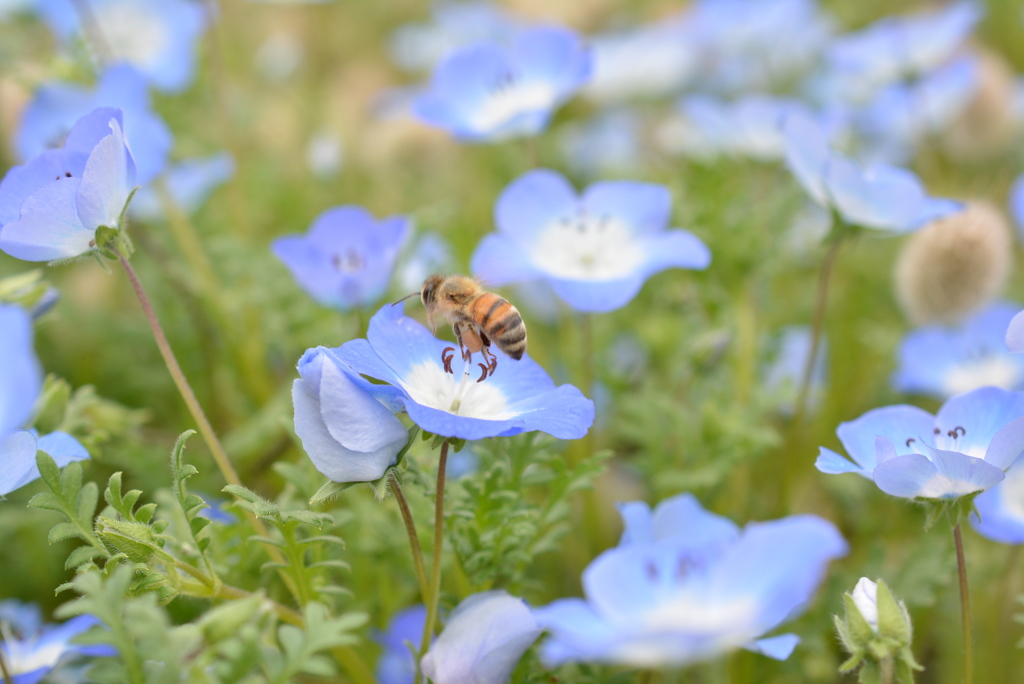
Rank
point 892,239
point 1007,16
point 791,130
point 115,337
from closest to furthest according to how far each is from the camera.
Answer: point 791,130 < point 115,337 < point 892,239 < point 1007,16

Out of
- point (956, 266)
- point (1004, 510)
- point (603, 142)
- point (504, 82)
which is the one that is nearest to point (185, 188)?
point (504, 82)

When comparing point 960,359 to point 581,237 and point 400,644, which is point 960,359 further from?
point 400,644

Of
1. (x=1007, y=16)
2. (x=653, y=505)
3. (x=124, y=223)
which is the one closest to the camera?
(x=124, y=223)

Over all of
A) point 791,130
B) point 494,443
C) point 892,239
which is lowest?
point 892,239

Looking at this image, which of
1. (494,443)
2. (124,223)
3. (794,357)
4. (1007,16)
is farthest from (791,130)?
(1007,16)

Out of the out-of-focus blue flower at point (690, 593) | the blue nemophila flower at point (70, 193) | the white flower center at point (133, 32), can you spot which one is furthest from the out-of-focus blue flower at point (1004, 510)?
the white flower center at point (133, 32)

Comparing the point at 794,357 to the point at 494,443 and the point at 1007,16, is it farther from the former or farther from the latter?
the point at 1007,16
